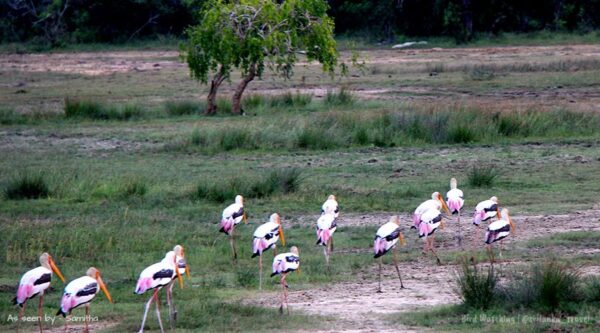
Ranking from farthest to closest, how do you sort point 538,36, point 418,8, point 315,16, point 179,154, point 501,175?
1. point 418,8
2. point 538,36
3. point 315,16
4. point 179,154
5. point 501,175

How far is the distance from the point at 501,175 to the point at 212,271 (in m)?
7.04

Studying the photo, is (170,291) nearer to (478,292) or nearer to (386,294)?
(386,294)

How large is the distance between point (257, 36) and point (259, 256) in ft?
46.1

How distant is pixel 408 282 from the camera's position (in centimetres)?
1012

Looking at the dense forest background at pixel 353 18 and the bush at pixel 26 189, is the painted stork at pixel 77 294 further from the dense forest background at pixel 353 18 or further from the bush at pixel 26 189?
the dense forest background at pixel 353 18

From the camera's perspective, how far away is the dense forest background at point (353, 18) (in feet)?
149

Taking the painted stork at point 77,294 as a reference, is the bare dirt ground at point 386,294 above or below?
below

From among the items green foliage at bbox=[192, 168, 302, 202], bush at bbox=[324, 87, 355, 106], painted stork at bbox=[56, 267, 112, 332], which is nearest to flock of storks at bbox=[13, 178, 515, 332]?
painted stork at bbox=[56, 267, 112, 332]

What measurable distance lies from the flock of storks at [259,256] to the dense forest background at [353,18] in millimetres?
32739

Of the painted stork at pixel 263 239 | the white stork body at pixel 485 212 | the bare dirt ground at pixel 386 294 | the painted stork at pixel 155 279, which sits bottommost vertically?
the bare dirt ground at pixel 386 294

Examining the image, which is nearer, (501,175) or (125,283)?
(125,283)

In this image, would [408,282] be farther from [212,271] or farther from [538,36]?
[538,36]

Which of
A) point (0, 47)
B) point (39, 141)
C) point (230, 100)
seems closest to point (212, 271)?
point (39, 141)

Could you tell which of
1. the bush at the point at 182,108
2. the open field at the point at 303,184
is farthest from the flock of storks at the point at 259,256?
the bush at the point at 182,108
